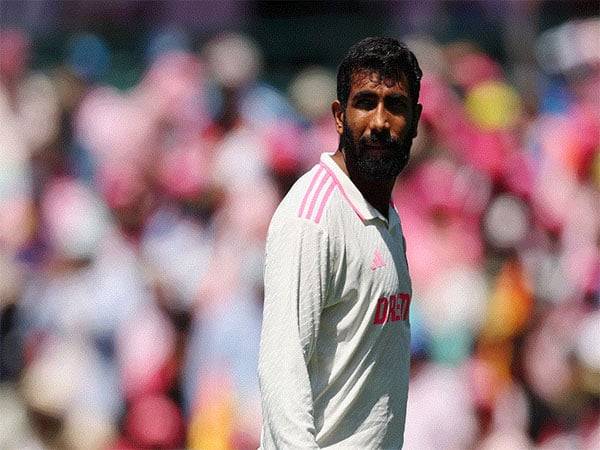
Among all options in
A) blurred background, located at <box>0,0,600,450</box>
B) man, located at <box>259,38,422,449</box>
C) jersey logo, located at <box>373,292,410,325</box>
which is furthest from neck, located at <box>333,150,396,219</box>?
blurred background, located at <box>0,0,600,450</box>

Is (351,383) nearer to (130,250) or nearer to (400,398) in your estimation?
(400,398)

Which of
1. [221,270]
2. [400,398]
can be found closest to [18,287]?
[221,270]

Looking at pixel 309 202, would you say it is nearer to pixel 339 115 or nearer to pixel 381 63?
pixel 339 115

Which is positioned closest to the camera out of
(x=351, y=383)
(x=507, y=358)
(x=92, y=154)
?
(x=351, y=383)

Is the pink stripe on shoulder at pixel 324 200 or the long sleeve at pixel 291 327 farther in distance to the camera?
the pink stripe on shoulder at pixel 324 200

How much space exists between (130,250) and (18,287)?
32.5 inches

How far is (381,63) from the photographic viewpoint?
12.0ft

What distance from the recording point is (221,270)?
303 inches

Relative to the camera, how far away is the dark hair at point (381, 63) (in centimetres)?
365

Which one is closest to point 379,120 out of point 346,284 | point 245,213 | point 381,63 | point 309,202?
point 381,63

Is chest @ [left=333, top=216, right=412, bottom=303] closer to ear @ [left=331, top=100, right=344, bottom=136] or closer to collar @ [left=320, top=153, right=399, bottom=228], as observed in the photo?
collar @ [left=320, top=153, right=399, bottom=228]

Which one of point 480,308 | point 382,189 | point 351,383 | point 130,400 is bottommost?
point 130,400

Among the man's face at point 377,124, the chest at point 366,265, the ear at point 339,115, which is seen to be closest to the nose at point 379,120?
the man's face at point 377,124

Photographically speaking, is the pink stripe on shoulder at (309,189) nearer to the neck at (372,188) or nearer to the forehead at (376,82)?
the neck at (372,188)
